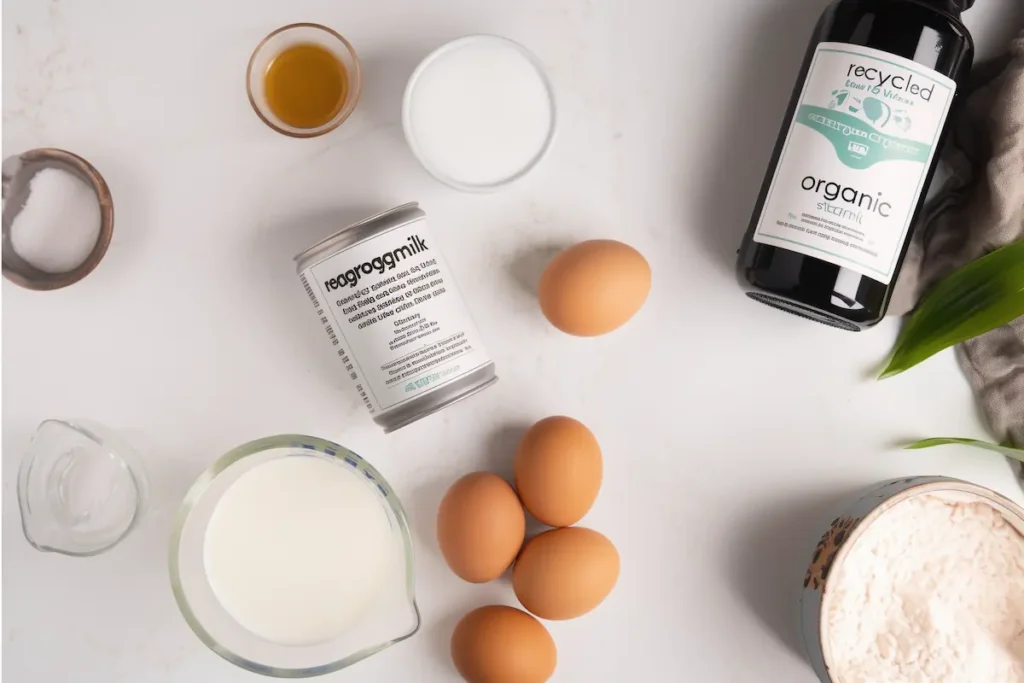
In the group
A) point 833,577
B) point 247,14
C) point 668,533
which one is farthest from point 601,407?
point 247,14

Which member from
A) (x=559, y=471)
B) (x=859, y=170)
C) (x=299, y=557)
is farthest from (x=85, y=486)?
(x=859, y=170)

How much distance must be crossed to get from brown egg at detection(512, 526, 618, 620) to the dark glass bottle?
30 centimetres

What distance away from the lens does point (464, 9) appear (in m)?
0.77

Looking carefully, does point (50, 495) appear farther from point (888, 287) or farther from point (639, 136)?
point (888, 287)

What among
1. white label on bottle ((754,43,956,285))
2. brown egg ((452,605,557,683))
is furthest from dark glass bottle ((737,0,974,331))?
brown egg ((452,605,557,683))

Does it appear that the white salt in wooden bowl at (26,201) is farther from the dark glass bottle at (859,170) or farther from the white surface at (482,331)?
the dark glass bottle at (859,170)

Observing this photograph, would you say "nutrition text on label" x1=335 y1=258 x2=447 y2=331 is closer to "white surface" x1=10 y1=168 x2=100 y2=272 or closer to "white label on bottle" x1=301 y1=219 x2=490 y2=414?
"white label on bottle" x1=301 y1=219 x2=490 y2=414

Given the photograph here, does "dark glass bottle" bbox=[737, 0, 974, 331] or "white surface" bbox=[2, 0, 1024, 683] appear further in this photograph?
"white surface" bbox=[2, 0, 1024, 683]

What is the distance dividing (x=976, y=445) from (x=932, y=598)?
0.17 meters

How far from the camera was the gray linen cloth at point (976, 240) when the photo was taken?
2.43ft

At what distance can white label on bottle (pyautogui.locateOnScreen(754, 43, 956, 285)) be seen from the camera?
65 cm

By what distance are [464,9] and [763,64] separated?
1.04ft

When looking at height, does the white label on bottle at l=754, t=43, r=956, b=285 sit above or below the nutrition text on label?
above

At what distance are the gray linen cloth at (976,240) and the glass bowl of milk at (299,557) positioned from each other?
0.57 m
